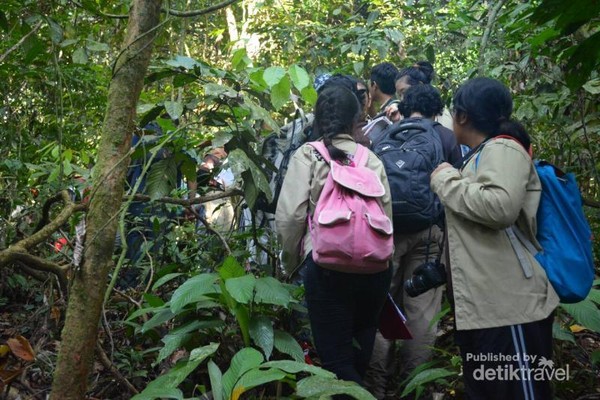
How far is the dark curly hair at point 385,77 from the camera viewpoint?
536 centimetres

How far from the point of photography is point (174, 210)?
195 inches

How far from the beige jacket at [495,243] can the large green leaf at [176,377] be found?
3.59ft

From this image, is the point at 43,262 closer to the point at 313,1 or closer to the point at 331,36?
the point at 331,36

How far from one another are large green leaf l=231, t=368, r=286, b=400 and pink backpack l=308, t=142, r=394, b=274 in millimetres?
706

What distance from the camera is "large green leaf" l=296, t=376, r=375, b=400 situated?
8.28ft

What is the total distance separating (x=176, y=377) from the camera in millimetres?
2809

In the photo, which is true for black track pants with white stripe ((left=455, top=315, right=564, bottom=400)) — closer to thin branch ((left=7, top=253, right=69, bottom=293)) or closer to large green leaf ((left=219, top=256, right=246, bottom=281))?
large green leaf ((left=219, top=256, right=246, bottom=281))

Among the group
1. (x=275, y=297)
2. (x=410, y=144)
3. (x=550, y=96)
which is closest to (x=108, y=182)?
(x=275, y=297)

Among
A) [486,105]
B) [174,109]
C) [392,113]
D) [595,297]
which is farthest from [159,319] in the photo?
[392,113]

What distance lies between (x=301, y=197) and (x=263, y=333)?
693 mm

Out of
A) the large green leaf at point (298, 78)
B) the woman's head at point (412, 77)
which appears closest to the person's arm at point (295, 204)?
the large green leaf at point (298, 78)

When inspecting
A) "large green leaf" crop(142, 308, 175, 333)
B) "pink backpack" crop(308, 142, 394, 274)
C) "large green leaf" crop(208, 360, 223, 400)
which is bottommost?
"large green leaf" crop(208, 360, 223, 400)

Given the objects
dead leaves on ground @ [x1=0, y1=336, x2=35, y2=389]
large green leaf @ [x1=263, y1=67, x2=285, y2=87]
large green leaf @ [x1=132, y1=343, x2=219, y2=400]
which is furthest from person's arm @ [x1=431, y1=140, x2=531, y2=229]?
dead leaves on ground @ [x1=0, y1=336, x2=35, y2=389]

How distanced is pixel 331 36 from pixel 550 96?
3.70m
